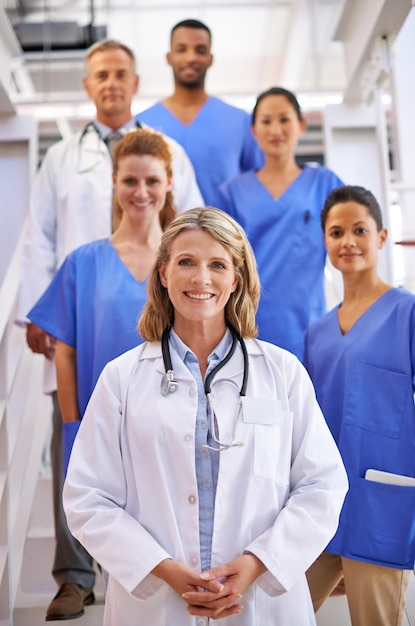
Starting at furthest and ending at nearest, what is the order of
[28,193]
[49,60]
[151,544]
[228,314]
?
1. [49,60]
2. [28,193]
3. [228,314]
4. [151,544]

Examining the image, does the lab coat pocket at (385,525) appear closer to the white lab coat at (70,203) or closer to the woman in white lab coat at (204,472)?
the woman in white lab coat at (204,472)

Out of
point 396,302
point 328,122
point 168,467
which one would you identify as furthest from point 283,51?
point 168,467

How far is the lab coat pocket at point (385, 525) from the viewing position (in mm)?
1991

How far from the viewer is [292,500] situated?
1628mm

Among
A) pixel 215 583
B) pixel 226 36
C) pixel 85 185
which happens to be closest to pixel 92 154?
pixel 85 185

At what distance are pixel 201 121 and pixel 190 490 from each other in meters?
Result: 2.03

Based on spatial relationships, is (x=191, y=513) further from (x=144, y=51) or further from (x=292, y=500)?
(x=144, y=51)

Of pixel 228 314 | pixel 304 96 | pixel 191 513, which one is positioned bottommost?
pixel 191 513

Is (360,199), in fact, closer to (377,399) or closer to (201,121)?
(377,399)

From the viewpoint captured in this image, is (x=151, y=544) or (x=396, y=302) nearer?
(x=151, y=544)

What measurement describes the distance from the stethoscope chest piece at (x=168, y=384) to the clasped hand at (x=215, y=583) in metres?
0.31

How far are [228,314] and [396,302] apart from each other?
0.55 meters

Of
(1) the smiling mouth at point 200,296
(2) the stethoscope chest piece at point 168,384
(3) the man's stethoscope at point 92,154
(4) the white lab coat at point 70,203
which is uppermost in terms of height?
(3) the man's stethoscope at point 92,154

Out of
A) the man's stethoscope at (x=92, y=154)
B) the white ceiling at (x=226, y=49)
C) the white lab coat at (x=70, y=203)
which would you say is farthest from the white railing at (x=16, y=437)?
the white ceiling at (x=226, y=49)
